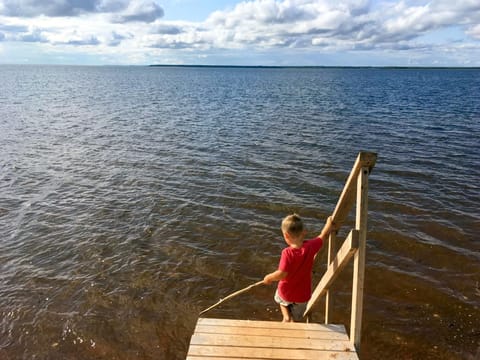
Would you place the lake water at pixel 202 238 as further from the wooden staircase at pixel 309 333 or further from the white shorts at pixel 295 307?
the wooden staircase at pixel 309 333

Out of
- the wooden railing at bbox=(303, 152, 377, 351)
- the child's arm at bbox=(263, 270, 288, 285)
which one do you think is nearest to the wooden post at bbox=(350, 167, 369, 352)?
the wooden railing at bbox=(303, 152, 377, 351)

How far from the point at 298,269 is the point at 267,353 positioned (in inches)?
45.0

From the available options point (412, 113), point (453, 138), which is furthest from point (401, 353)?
point (412, 113)

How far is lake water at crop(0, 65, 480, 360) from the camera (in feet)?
23.9

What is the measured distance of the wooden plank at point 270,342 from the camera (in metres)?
4.52

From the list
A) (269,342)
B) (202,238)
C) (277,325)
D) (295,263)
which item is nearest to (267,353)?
(269,342)

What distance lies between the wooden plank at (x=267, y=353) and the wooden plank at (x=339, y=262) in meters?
0.98

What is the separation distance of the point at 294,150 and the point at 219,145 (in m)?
4.50

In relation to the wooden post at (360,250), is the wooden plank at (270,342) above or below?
below

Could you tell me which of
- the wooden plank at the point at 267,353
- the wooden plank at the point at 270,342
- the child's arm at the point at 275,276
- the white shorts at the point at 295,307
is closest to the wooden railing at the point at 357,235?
the wooden plank at the point at 270,342

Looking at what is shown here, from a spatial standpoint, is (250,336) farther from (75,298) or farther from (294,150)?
(294,150)

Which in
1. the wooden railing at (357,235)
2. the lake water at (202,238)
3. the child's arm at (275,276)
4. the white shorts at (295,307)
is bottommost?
the lake water at (202,238)

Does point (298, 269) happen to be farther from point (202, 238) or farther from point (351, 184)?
point (202, 238)

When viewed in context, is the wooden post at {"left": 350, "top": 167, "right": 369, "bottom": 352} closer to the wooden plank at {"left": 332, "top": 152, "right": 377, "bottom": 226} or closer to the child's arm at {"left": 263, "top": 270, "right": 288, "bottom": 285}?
the wooden plank at {"left": 332, "top": 152, "right": 377, "bottom": 226}
